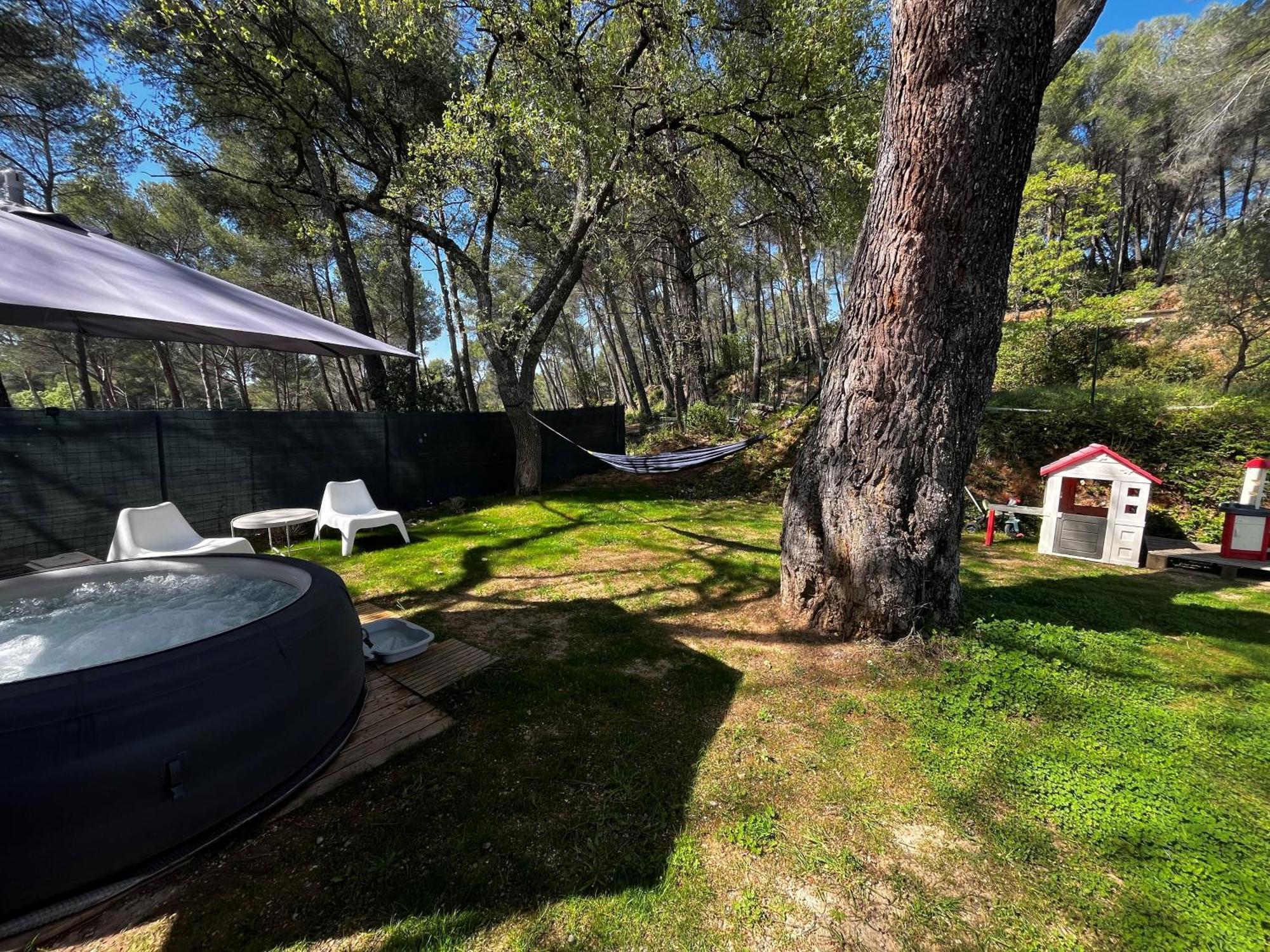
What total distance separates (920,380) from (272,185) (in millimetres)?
9989

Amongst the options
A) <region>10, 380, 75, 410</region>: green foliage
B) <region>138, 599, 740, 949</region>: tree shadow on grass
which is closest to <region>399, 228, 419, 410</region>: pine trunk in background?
<region>138, 599, 740, 949</region>: tree shadow on grass

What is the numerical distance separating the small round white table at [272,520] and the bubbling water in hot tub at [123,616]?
219cm

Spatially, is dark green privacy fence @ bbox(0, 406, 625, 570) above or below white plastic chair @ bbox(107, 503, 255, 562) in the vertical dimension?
above

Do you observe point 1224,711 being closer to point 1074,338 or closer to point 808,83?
point 808,83

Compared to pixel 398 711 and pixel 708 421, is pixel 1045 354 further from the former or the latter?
pixel 398 711

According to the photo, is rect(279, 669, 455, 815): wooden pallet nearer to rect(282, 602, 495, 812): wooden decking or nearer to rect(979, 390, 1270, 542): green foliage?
rect(282, 602, 495, 812): wooden decking

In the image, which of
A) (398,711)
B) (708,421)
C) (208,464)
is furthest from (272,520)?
(708,421)

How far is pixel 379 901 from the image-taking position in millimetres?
1305

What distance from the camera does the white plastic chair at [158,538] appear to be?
139 inches

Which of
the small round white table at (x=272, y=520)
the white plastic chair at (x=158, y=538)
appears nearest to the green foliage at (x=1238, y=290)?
the small round white table at (x=272, y=520)

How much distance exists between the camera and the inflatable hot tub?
1152 millimetres

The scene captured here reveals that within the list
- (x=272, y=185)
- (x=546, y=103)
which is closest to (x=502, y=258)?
(x=272, y=185)

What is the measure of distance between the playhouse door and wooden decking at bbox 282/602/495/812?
515 cm

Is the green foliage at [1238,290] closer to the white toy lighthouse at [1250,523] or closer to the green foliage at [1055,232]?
the green foliage at [1055,232]
